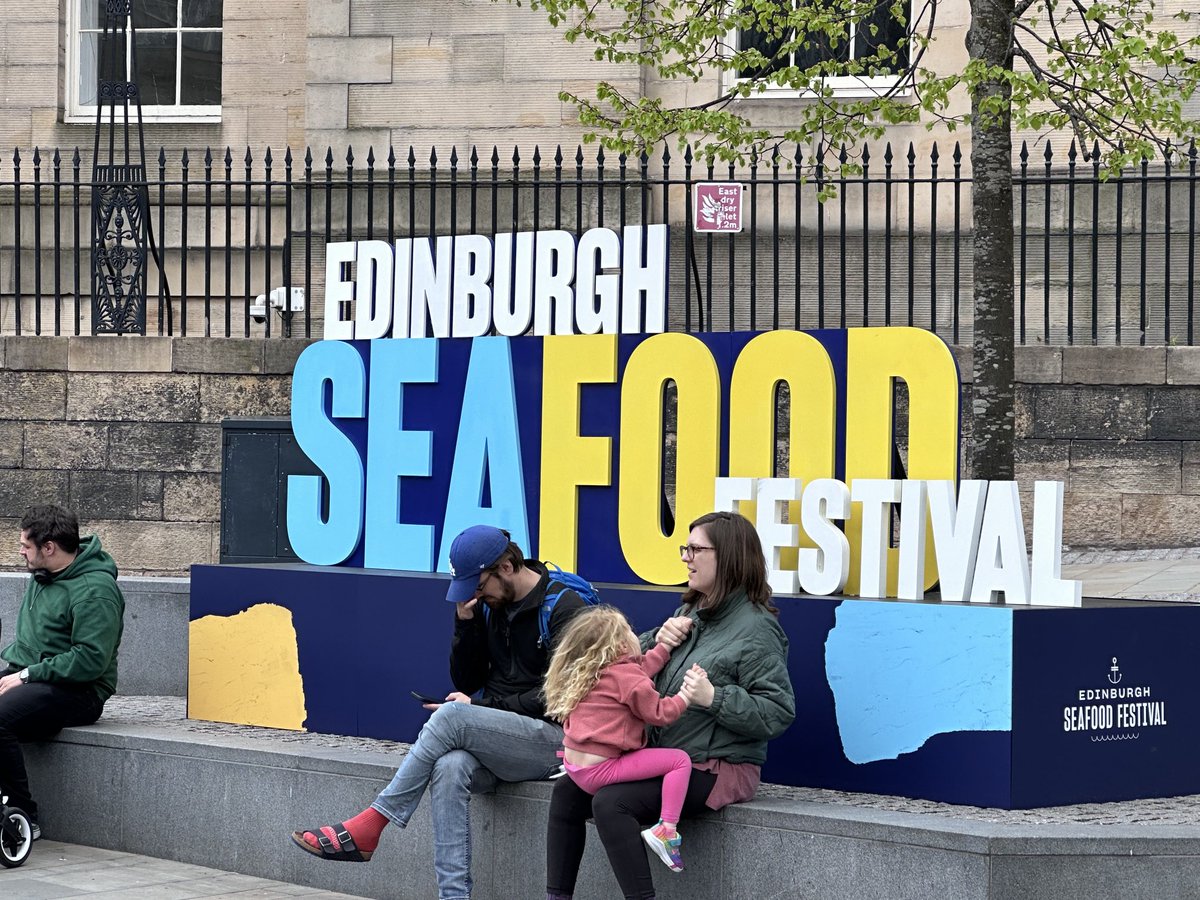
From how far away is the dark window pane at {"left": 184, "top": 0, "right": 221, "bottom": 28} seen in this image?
55.4 feet

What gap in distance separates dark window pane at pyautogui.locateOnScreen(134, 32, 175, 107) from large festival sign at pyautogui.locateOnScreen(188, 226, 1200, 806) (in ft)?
30.1

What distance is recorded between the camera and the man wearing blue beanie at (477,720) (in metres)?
6.18

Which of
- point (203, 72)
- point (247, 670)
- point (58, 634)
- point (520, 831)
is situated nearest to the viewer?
point (520, 831)

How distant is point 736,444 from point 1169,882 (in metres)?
2.45


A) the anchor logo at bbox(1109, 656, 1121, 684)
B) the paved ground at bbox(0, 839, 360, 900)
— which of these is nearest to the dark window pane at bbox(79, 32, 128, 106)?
the paved ground at bbox(0, 839, 360, 900)

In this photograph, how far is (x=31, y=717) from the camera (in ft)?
25.1

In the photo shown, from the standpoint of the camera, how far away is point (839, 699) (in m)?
6.40

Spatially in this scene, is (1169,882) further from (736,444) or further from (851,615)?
(736,444)

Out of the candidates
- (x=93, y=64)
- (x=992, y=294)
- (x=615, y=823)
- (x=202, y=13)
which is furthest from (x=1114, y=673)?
(x=93, y=64)


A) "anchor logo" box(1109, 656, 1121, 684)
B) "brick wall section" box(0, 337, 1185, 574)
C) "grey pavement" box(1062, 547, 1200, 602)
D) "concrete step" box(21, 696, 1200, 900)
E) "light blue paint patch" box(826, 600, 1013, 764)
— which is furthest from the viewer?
"brick wall section" box(0, 337, 1185, 574)

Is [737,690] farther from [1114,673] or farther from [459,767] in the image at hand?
[1114,673]

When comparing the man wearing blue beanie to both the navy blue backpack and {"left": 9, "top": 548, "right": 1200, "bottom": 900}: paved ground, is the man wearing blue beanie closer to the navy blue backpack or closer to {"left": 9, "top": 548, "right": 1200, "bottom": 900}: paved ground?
the navy blue backpack

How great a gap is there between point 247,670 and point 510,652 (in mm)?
2156

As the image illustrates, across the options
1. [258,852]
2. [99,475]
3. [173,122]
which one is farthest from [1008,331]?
[173,122]
